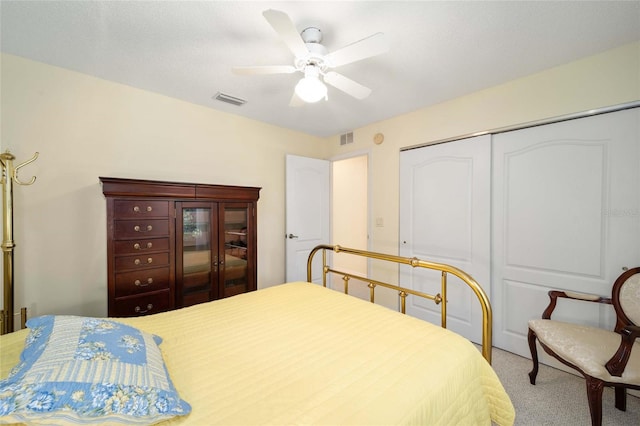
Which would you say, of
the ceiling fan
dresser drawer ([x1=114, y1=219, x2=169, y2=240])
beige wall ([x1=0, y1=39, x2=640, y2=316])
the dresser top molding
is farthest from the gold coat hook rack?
the ceiling fan

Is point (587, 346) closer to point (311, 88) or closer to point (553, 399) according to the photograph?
point (553, 399)

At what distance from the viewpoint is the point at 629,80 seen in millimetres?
1833

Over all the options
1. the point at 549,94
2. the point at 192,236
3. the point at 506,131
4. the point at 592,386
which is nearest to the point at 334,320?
the point at 592,386

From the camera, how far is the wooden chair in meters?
1.42

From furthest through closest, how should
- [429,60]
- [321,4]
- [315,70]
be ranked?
[429,60]
[315,70]
[321,4]

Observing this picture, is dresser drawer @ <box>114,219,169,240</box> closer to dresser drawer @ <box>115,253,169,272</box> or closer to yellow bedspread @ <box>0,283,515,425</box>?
dresser drawer @ <box>115,253,169,272</box>

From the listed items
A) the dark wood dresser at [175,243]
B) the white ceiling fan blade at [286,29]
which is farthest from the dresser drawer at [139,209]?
the white ceiling fan blade at [286,29]

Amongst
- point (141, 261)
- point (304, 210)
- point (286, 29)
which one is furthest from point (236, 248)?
point (286, 29)

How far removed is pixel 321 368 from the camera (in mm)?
1031

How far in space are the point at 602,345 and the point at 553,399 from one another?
1.71 ft

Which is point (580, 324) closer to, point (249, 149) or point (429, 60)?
point (429, 60)

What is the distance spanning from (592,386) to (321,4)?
266 centimetres

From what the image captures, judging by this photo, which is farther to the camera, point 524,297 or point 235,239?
point 235,239

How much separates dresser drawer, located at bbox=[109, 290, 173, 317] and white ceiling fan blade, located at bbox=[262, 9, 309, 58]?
85.5 inches
